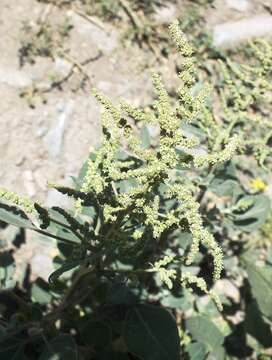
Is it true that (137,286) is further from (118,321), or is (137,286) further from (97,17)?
(97,17)

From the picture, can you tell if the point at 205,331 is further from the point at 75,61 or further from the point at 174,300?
the point at 75,61

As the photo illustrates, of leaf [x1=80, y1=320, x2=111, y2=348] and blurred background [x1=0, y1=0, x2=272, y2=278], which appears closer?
leaf [x1=80, y1=320, x2=111, y2=348]

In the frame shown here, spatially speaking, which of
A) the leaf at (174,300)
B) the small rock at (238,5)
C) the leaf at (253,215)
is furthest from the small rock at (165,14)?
the leaf at (174,300)

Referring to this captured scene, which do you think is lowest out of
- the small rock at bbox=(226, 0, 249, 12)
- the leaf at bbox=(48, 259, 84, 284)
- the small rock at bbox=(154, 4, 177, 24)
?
the leaf at bbox=(48, 259, 84, 284)

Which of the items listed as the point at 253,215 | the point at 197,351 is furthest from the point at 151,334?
the point at 253,215

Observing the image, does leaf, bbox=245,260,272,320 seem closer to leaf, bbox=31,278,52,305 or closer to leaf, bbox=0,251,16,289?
leaf, bbox=31,278,52,305

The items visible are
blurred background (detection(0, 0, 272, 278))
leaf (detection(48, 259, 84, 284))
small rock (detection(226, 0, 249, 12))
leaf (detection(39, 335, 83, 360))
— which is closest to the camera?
leaf (detection(48, 259, 84, 284))

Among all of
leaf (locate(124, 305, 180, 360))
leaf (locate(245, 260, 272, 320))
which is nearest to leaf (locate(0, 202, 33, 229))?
leaf (locate(124, 305, 180, 360))

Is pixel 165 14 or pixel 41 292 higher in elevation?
pixel 165 14

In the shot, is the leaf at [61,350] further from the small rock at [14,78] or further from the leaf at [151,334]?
the small rock at [14,78]
